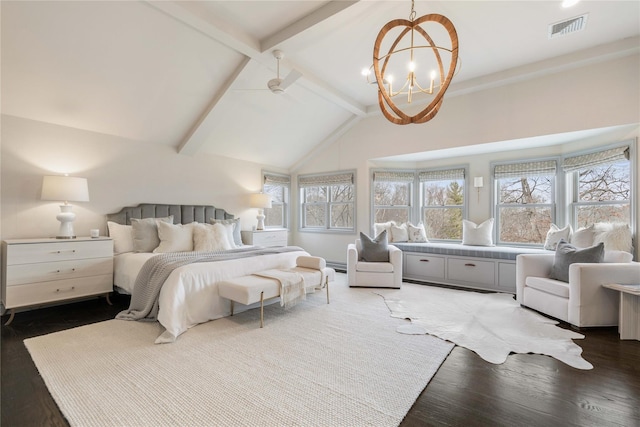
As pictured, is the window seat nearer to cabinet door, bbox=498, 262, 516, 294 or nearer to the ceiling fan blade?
cabinet door, bbox=498, 262, 516, 294

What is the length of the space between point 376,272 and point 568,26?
3881 mm

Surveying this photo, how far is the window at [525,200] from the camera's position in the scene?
4.91 metres

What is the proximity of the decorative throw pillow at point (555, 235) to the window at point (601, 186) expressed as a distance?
34 centimetres

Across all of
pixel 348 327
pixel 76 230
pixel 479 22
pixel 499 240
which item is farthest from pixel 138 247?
pixel 499 240

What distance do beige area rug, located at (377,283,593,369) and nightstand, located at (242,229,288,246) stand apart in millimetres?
2590

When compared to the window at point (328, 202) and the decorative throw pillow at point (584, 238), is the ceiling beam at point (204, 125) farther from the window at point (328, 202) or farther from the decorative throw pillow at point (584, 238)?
the decorative throw pillow at point (584, 238)

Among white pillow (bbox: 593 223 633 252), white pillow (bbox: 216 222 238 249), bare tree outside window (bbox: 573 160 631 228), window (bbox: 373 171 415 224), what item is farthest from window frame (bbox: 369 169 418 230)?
white pillow (bbox: 593 223 633 252)

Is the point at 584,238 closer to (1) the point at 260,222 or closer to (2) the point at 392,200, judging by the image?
(2) the point at 392,200

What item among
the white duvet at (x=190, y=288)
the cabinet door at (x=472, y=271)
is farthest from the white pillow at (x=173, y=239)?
the cabinet door at (x=472, y=271)

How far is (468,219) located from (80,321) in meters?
6.04

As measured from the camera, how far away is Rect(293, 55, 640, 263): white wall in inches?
146

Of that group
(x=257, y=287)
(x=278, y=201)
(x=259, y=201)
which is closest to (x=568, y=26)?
(x=257, y=287)

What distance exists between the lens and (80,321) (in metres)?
3.17

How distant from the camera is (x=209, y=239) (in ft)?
13.9
